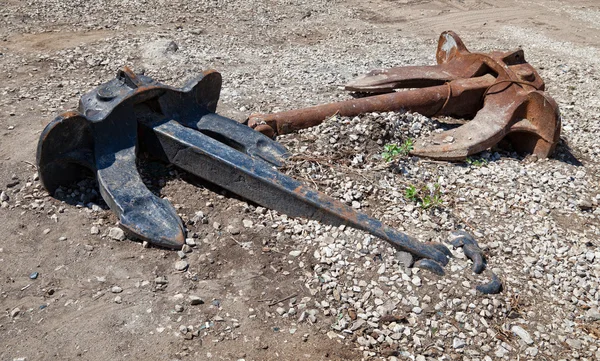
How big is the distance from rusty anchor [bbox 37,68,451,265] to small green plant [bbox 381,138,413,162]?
2.68ft

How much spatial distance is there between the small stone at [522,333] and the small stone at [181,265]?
71.7 inches

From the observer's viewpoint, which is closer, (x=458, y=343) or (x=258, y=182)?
(x=458, y=343)

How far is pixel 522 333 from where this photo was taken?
9.40 ft

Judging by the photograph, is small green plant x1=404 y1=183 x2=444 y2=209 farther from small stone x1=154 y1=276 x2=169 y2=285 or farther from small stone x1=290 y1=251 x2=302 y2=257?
small stone x1=154 y1=276 x2=169 y2=285

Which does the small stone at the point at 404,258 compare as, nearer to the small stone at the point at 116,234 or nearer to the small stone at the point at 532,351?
the small stone at the point at 532,351

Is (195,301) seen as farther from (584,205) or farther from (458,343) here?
(584,205)

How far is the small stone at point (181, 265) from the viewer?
9.87 feet

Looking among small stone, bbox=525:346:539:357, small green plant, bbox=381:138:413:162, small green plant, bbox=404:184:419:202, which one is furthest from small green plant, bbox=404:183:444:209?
small stone, bbox=525:346:539:357

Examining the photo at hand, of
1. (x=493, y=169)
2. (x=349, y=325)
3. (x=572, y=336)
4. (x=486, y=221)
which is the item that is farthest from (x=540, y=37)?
(x=349, y=325)

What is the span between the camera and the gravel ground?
8.86ft

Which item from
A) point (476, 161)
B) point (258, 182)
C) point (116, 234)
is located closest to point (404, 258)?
point (258, 182)

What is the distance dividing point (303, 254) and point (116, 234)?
43.9 inches

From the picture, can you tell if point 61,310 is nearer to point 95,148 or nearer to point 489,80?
point 95,148

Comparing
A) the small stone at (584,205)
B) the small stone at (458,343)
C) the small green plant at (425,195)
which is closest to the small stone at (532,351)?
the small stone at (458,343)
